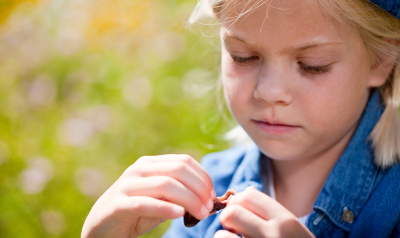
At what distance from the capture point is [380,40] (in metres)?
1.18

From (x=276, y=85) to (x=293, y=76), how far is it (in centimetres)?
6

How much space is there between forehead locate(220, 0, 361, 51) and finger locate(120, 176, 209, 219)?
476mm

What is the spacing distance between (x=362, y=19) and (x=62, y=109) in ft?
6.88

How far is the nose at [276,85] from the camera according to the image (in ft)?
3.50

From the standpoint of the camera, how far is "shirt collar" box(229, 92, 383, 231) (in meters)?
1.23

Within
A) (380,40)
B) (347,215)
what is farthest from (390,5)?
(347,215)

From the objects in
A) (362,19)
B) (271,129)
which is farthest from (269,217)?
(362,19)

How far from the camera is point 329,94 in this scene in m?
1.10

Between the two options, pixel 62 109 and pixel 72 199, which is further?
pixel 62 109

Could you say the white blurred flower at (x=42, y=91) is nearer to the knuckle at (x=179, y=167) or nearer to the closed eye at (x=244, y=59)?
the closed eye at (x=244, y=59)

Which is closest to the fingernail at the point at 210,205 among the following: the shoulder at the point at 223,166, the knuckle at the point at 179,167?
the knuckle at the point at 179,167

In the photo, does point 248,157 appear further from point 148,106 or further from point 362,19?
point 148,106

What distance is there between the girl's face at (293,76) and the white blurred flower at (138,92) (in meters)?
1.45

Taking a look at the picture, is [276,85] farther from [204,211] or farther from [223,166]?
[223,166]
